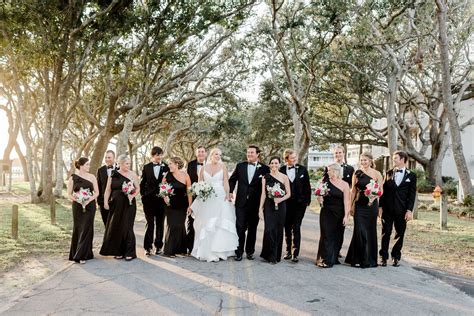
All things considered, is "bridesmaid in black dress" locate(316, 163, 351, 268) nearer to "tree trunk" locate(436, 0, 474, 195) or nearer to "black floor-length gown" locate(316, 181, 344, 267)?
"black floor-length gown" locate(316, 181, 344, 267)

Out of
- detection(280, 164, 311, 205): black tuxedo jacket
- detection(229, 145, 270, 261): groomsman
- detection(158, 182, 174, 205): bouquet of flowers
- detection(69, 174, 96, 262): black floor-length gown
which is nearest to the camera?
detection(69, 174, 96, 262): black floor-length gown

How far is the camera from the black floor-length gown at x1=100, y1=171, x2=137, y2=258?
9.62 m

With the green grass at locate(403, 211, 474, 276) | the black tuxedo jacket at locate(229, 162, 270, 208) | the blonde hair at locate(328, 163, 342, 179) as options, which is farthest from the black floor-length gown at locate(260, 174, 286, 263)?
the green grass at locate(403, 211, 474, 276)

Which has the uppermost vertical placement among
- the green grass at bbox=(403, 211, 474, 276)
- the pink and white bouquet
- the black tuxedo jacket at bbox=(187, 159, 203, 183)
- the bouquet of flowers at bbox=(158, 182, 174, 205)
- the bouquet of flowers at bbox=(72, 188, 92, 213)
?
the black tuxedo jacket at bbox=(187, 159, 203, 183)

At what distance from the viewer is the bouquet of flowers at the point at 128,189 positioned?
9.59 m

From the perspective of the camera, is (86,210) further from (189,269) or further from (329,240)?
(329,240)

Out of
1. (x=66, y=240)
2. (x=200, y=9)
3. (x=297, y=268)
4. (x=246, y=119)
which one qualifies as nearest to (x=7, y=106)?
(x=246, y=119)

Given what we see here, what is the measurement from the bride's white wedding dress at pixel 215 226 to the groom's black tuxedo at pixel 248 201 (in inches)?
6.5

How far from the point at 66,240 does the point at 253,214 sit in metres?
5.25

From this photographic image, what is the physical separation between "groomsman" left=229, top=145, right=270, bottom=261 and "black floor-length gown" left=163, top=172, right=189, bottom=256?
1064mm

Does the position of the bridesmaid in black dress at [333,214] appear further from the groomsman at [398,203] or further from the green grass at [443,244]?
the green grass at [443,244]

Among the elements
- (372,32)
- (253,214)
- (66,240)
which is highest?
(372,32)

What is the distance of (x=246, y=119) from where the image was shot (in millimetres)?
42906

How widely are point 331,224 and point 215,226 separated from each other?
2356 mm
